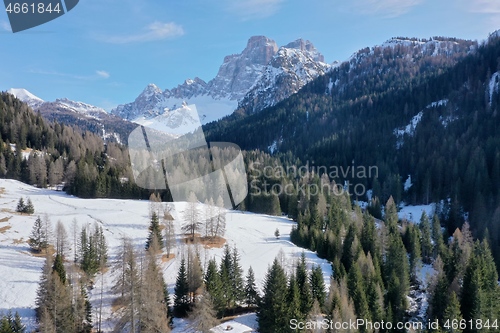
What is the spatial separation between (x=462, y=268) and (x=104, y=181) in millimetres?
82681

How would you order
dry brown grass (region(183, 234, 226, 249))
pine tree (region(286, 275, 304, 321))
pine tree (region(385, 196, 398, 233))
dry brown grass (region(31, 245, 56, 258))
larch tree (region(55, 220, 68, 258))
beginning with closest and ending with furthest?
pine tree (region(286, 275, 304, 321))
larch tree (region(55, 220, 68, 258))
dry brown grass (region(31, 245, 56, 258))
dry brown grass (region(183, 234, 226, 249))
pine tree (region(385, 196, 398, 233))

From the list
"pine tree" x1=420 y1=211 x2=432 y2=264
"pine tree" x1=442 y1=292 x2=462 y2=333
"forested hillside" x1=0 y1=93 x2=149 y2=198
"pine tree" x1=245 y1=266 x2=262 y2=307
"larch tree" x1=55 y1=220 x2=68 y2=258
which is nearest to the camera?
"pine tree" x1=442 y1=292 x2=462 y2=333

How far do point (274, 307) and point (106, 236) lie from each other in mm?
36764

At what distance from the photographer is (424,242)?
6481cm

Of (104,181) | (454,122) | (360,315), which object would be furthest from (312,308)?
(454,122)

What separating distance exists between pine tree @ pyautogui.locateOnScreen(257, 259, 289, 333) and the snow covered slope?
10.4 m

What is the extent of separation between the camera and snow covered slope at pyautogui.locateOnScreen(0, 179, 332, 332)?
4031cm

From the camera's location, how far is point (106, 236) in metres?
57.8

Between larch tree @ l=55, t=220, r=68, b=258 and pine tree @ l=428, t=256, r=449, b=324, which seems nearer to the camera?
pine tree @ l=428, t=256, r=449, b=324

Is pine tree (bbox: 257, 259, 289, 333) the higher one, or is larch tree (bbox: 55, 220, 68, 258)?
larch tree (bbox: 55, 220, 68, 258)

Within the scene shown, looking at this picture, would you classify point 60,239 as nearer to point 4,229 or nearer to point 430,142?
point 4,229

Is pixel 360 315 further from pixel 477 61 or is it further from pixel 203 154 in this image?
pixel 477 61

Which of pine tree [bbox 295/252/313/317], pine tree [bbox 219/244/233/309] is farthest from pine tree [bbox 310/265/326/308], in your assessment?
pine tree [bbox 219/244/233/309]

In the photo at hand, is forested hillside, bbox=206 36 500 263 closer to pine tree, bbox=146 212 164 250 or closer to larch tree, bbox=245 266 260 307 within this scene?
larch tree, bbox=245 266 260 307
